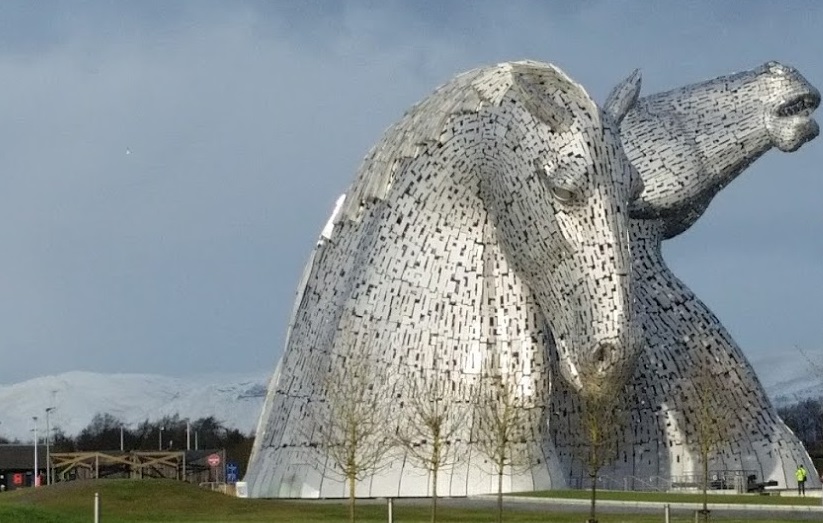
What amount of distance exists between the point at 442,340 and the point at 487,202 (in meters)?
3.57

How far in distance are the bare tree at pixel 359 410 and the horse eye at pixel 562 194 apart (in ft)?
21.5

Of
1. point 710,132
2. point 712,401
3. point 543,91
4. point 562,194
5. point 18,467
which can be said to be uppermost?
point 710,132

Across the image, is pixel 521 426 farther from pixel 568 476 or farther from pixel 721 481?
pixel 721 481

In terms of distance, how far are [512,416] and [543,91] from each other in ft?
25.3

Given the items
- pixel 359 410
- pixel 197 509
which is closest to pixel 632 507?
pixel 359 410

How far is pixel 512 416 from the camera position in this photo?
34562 millimetres

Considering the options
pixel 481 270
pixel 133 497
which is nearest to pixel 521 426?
pixel 481 270

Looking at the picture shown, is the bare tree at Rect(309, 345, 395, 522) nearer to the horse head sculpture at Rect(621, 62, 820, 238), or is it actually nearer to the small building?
the horse head sculpture at Rect(621, 62, 820, 238)

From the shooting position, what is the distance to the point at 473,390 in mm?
35812

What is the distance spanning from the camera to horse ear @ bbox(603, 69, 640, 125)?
39531 mm

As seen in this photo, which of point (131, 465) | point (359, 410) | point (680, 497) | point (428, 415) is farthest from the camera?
point (131, 465)

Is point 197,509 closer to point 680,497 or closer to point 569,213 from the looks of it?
point 569,213

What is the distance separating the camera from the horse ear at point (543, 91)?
110 feet

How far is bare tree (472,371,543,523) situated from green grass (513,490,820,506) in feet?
3.05
